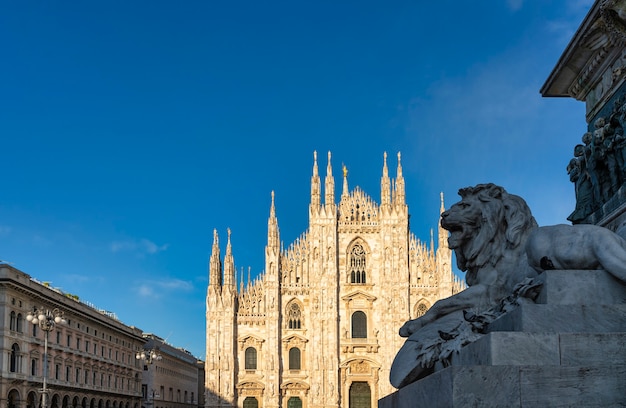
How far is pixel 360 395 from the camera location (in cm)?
4541

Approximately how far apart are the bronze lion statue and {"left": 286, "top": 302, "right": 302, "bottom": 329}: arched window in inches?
1605

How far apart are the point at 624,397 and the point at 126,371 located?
53780 millimetres

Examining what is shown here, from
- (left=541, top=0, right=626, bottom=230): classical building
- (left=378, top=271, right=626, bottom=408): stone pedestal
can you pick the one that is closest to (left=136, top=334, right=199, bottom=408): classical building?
(left=541, top=0, right=626, bottom=230): classical building

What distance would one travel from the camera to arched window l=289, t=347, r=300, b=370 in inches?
1785

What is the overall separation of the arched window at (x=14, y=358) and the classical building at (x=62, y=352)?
0.14 ft

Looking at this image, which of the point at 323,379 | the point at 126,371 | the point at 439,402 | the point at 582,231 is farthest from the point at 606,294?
the point at 126,371

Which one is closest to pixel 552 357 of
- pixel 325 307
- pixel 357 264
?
pixel 325 307

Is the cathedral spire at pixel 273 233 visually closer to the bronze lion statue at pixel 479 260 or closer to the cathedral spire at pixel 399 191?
the cathedral spire at pixel 399 191

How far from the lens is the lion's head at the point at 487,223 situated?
5.15m

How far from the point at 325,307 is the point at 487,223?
40702mm

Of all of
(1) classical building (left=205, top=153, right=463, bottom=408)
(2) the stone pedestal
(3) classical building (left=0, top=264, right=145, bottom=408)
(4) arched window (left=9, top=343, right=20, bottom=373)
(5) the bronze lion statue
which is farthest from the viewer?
(1) classical building (left=205, top=153, right=463, bottom=408)

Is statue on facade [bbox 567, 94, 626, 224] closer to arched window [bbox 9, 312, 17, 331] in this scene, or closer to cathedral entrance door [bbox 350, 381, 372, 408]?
arched window [bbox 9, 312, 17, 331]

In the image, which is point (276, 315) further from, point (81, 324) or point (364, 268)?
point (81, 324)

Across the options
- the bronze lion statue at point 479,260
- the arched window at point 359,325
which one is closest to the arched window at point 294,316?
the arched window at point 359,325
